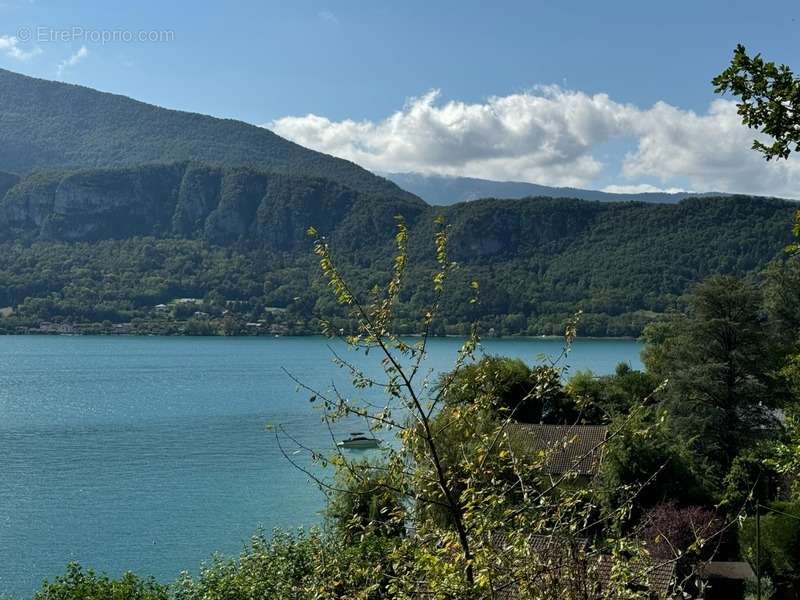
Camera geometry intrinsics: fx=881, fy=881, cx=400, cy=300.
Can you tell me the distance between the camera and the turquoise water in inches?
1139

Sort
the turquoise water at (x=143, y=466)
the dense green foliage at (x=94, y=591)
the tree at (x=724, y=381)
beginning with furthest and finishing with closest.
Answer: the turquoise water at (x=143, y=466) → the tree at (x=724, y=381) → the dense green foliage at (x=94, y=591)

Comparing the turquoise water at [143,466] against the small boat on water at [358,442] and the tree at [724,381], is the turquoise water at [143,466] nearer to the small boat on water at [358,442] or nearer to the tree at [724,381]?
the small boat on water at [358,442]

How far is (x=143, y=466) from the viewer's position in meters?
42.9

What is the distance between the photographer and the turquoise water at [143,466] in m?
28.9

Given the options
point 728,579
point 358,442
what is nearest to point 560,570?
point 728,579

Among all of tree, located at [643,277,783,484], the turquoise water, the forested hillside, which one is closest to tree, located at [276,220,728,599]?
the turquoise water

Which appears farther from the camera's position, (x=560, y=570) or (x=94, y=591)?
(x=94, y=591)

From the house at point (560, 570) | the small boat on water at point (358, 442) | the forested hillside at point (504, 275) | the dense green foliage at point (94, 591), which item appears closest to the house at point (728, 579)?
the dense green foliage at point (94, 591)

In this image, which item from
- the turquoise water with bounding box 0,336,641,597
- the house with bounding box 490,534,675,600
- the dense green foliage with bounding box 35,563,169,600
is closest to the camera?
the house with bounding box 490,534,675,600

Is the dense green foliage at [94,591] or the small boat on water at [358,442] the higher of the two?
the dense green foliage at [94,591]

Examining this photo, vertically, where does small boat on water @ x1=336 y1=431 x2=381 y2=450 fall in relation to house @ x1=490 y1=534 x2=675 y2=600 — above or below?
below

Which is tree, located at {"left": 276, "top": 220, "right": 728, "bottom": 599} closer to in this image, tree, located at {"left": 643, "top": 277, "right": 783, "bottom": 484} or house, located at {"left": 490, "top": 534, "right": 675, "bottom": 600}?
house, located at {"left": 490, "top": 534, "right": 675, "bottom": 600}

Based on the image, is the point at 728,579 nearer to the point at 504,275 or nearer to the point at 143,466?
the point at 143,466

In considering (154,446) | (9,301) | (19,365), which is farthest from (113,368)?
(9,301)
